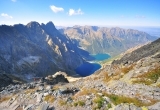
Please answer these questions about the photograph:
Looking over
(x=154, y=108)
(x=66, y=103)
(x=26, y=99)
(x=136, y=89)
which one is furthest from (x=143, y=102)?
(x=26, y=99)

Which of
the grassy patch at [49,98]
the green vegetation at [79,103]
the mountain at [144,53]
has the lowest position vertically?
the mountain at [144,53]

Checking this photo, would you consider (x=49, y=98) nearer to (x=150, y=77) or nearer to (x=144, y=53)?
(x=150, y=77)

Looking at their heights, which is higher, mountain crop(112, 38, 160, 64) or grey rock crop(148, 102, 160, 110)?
grey rock crop(148, 102, 160, 110)

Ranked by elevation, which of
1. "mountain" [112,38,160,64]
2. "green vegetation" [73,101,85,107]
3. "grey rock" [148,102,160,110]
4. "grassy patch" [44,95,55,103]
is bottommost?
"mountain" [112,38,160,64]

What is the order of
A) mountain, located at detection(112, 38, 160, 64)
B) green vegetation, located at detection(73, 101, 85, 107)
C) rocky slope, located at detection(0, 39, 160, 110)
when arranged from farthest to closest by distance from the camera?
mountain, located at detection(112, 38, 160, 64), green vegetation, located at detection(73, 101, 85, 107), rocky slope, located at detection(0, 39, 160, 110)

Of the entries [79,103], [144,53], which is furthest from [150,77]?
[144,53]

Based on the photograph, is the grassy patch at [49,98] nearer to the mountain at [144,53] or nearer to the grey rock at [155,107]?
the grey rock at [155,107]

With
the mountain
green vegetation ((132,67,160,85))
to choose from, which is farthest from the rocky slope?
the mountain

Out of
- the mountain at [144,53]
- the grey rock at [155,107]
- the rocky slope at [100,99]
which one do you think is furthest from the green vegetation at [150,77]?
the mountain at [144,53]

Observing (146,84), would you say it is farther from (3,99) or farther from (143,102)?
(3,99)

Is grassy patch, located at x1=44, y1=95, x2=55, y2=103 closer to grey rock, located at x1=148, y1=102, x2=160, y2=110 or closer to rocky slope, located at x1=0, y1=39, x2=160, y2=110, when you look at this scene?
rocky slope, located at x1=0, y1=39, x2=160, y2=110

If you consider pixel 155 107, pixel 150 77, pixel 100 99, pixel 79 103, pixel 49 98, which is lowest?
pixel 49 98
